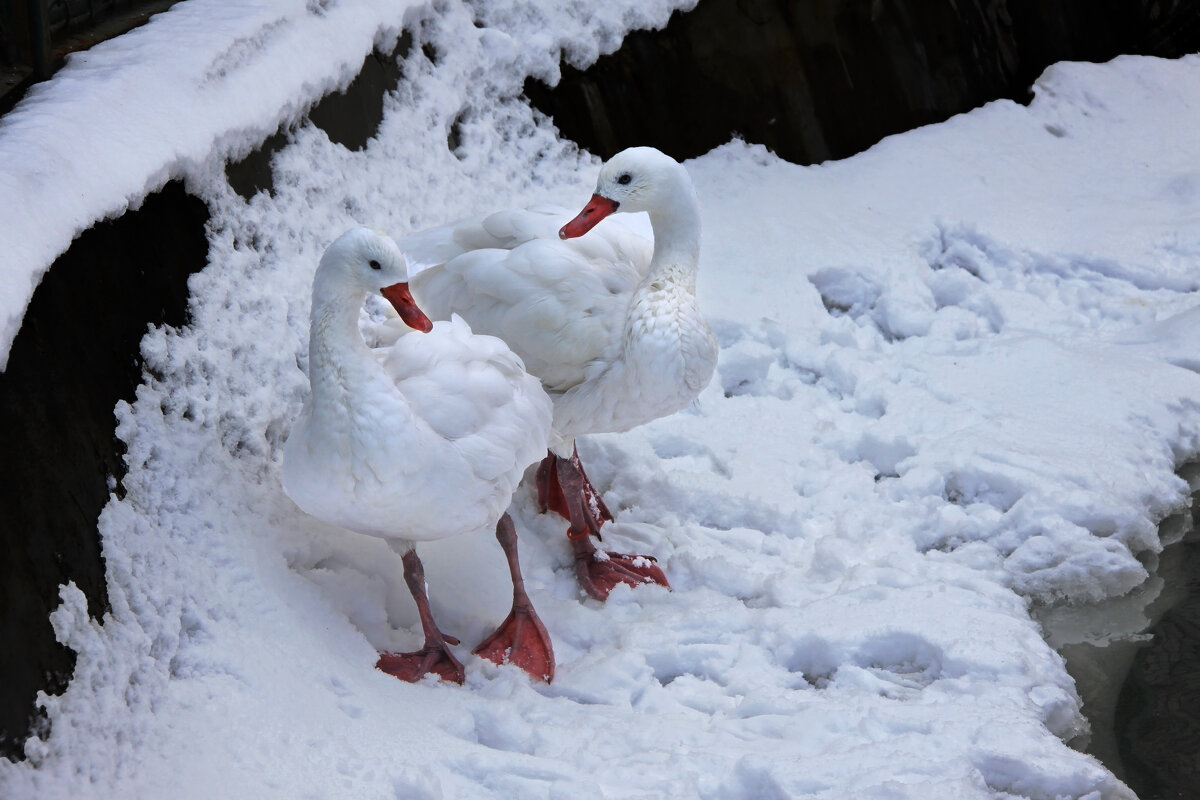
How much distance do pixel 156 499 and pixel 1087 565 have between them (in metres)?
2.89

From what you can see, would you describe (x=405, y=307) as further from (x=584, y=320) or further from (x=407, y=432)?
(x=584, y=320)

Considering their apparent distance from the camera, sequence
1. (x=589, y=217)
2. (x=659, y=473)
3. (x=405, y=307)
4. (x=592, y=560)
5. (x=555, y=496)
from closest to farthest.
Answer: (x=405, y=307), (x=589, y=217), (x=592, y=560), (x=555, y=496), (x=659, y=473)

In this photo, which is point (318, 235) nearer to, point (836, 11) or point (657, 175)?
point (657, 175)

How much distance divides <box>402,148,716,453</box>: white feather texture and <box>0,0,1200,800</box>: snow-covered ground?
0.57m

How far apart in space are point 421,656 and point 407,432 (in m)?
0.66

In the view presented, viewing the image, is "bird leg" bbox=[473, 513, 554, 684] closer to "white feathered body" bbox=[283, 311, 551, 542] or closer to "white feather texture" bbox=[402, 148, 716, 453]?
"white feathered body" bbox=[283, 311, 551, 542]

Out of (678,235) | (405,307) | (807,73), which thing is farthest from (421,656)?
(807,73)

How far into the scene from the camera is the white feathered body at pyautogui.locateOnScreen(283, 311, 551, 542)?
122 inches

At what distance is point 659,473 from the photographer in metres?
4.50

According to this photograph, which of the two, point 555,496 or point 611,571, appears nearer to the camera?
point 611,571

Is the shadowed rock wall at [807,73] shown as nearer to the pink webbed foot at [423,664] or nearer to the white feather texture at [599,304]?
the white feather texture at [599,304]

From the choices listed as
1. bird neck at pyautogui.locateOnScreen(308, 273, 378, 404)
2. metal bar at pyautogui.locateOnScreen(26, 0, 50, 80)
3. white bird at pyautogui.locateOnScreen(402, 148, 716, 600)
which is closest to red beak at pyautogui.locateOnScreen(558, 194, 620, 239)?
white bird at pyautogui.locateOnScreen(402, 148, 716, 600)

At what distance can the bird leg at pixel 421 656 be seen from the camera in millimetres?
3301

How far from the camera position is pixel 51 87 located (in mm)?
3578
